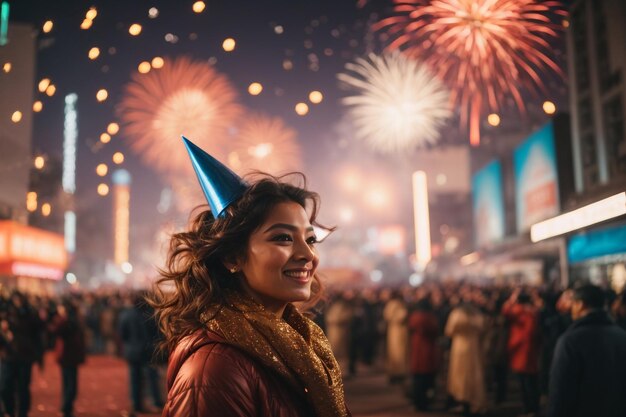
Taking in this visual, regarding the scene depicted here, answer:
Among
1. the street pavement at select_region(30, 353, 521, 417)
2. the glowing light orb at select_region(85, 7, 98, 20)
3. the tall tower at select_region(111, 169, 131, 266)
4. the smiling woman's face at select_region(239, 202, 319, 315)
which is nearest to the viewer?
the smiling woman's face at select_region(239, 202, 319, 315)

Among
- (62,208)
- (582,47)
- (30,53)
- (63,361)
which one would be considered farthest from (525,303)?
(62,208)

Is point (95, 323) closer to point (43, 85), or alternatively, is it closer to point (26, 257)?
point (26, 257)

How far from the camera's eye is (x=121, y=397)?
11.6m

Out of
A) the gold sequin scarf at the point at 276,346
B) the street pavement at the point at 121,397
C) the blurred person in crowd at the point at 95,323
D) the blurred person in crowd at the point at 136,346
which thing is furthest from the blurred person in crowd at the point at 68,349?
the blurred person in crowd at the point at 95,323

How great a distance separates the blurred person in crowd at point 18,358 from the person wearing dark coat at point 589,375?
22.4ft

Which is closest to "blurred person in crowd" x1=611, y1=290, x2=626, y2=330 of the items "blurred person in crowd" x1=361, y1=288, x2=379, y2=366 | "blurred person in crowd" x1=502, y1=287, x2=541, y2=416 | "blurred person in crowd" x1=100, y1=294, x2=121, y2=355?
"blurred person in crowd" x1=502, y1=287, x2=541, y2=416

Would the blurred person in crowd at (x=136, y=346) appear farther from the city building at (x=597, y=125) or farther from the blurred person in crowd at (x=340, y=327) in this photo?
the city building at (x=597, y=125)

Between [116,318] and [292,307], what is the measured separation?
1730 centimetres

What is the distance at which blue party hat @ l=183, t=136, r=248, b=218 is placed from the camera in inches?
84.7

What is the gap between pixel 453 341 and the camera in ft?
33.2

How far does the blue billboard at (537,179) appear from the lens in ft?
87.0

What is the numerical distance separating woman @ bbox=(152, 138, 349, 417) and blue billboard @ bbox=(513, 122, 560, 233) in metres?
24.2

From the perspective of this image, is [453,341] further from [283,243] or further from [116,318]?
[116,318]

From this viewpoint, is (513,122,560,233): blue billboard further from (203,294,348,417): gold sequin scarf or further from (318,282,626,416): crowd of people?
(203,294,348,417): gold sequin scarf
